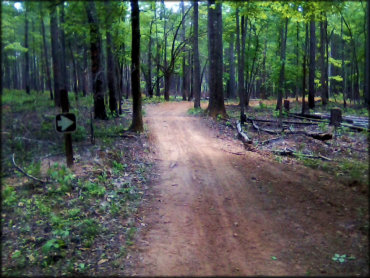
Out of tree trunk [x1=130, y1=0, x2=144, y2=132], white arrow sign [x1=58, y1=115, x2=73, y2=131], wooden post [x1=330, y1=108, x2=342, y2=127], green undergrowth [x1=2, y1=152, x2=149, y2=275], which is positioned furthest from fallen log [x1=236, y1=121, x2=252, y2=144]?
white arrow sign [x1=58, y1=115, x2=73, y2=131]

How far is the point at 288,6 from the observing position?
963 centimetres

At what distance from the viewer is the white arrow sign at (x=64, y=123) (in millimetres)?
6368

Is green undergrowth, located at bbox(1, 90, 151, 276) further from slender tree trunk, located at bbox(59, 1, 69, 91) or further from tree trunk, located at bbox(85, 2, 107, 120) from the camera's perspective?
tree trunk, located at bbox(85, 2, 107, 120)

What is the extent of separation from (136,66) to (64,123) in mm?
6906

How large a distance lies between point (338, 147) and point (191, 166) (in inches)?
211

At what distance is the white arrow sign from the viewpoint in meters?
6.37

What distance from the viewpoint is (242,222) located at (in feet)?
20.5

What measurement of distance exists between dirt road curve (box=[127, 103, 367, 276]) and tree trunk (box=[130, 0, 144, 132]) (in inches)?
149

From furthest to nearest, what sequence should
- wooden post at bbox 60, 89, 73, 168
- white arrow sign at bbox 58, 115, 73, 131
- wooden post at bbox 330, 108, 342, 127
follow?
wooden post at bbox 330, 108, 342, 127 < white arrow sign at bbox 58, 115, 73, 131 < wooden post at bbox 60, 89, 73, 168

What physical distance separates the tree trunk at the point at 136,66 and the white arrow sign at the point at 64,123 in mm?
6614

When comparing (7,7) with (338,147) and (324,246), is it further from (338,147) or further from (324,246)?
(338,147)

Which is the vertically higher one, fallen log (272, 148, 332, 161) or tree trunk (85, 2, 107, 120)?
tree trunk (85, 2, 107, 120)

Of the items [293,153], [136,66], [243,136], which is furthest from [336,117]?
[136,66]

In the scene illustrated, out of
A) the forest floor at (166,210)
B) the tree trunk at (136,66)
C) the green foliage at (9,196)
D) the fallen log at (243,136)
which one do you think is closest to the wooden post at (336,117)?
the fallen log at (243,136)
